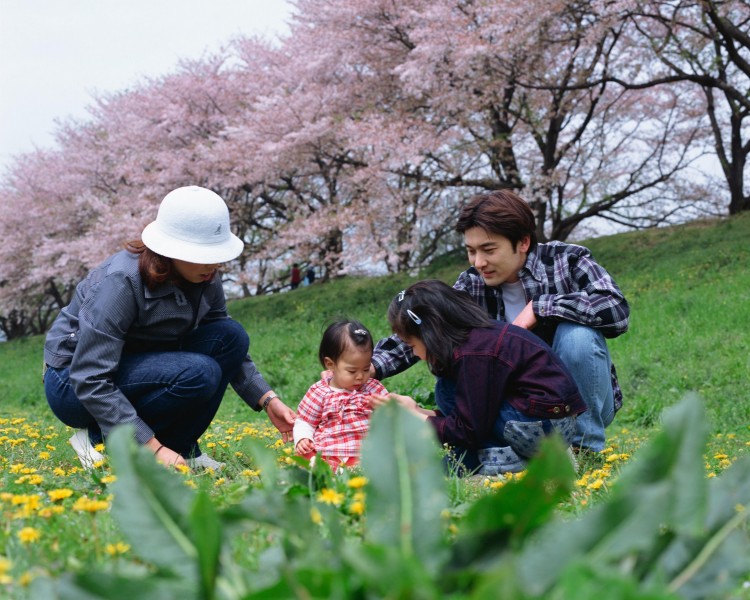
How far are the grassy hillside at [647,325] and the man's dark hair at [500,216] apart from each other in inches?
89.6

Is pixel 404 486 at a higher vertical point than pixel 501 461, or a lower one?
higher

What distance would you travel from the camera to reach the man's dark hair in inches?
136

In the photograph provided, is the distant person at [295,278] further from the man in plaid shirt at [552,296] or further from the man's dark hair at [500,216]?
the man's dark hair at [500,216]

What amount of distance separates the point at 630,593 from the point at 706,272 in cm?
1087

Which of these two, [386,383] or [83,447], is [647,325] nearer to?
[386,383]

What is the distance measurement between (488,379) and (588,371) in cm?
57

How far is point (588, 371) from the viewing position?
3473 mm

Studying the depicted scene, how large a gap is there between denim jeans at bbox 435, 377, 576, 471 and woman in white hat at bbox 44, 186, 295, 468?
0.95m

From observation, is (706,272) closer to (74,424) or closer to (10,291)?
(74,424)

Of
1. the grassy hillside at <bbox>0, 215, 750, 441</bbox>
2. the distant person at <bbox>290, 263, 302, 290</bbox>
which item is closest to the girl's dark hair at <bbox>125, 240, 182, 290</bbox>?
the grassy hillside at <bbox>0, 215, 750, 441</bbox>

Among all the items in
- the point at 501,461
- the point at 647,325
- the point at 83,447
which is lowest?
the point at 83,447

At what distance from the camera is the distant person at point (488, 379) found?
3182 mm

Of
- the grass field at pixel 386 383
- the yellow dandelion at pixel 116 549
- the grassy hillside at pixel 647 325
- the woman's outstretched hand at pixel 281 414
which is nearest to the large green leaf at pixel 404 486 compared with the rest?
the grass field at pixel 386 383

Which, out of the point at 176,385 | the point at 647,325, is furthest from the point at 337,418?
the point at 647,325
